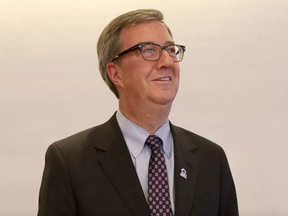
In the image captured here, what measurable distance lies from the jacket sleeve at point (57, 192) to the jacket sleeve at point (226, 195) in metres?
0.60

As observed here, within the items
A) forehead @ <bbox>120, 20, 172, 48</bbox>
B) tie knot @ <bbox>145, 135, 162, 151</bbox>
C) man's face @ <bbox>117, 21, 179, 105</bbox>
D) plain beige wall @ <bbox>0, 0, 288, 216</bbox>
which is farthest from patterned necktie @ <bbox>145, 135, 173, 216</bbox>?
plain beige wall @ <bbox>0, 0, 288, 216</bbox>

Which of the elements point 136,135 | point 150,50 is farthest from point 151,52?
point 136,135

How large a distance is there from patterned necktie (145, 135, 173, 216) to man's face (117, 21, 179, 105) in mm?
172

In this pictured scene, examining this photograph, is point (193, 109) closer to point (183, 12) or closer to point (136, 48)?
point (183, 12)

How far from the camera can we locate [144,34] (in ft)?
5.35

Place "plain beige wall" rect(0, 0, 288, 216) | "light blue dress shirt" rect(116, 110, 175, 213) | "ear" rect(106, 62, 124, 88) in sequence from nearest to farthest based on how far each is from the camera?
"light blue dress shirt" rect(116, 110, 175, 213) → "ear" rect(106, 62, 124, 88) → "plain beige wall" rect(0, 0, 288, 216)

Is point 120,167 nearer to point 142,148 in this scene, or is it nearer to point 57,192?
point 142,148

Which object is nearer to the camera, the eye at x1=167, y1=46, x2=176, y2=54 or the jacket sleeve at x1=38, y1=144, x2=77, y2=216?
the jacket sleeve at x1=38, y1=144, x2=77, y2=216

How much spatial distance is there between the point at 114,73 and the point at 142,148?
0.33m

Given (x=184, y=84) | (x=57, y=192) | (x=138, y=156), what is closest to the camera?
(x=57, y=192)

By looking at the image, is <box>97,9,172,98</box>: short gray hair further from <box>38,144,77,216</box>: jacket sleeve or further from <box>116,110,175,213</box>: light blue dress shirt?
<box>38,144,77,216</box>: jacket sleeve

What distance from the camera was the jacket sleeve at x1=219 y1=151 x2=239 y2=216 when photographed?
1.71m

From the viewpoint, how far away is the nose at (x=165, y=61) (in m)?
1.59

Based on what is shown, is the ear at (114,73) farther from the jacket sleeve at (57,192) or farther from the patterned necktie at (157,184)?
the jacket sleeve at (57,192)
